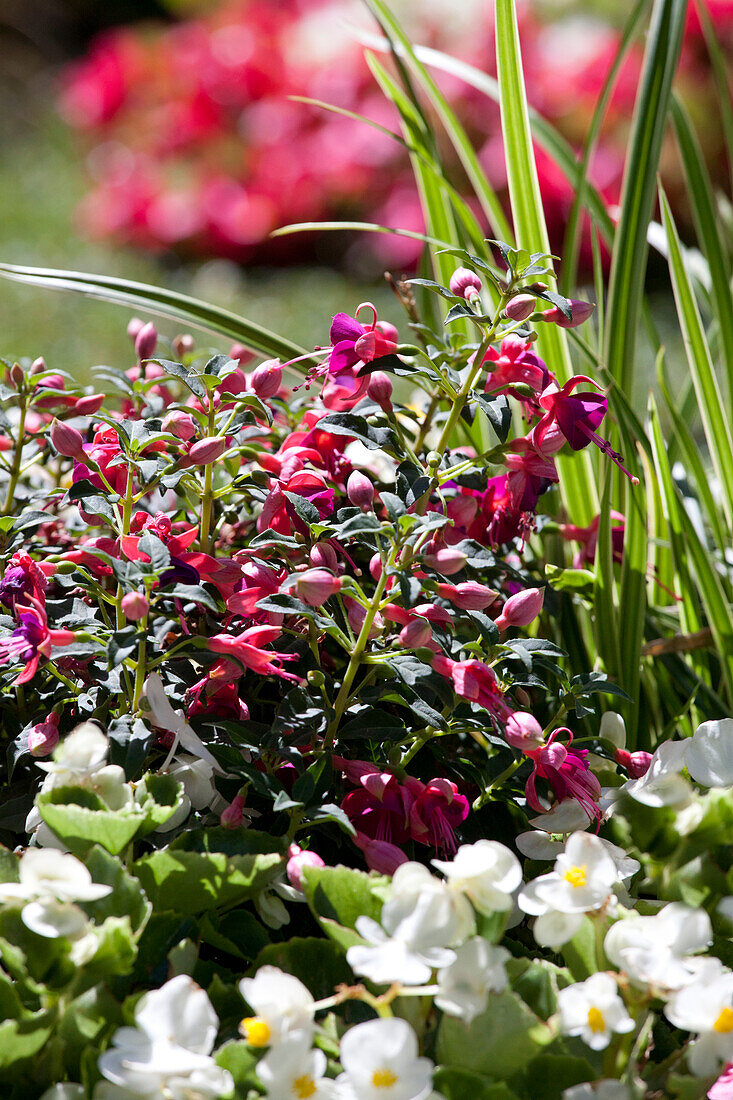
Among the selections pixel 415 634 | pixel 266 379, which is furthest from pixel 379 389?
pixel 415 634

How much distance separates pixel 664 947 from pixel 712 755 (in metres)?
0.14

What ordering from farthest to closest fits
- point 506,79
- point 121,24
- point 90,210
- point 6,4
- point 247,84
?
point 121,24 < point 6,4 < point 247,84 < point 90,210 < point 506,79

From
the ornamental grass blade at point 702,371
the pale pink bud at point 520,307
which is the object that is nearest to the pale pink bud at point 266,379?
the pale pink bud at point 520,307

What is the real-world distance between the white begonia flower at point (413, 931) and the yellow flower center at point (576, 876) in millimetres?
74

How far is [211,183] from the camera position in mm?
3627

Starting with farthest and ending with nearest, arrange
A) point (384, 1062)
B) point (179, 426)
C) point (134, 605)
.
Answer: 1. point (179, 426)
2. point (134, 605)
3. point (384, 1062)

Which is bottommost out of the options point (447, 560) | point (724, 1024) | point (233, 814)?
point (724, 1024)

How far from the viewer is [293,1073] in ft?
1.50

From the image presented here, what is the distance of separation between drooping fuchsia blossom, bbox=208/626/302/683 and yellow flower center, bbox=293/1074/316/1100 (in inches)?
8.6

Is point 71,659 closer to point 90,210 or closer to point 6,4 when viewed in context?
point 90,210

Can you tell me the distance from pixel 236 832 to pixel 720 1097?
12.5 inches

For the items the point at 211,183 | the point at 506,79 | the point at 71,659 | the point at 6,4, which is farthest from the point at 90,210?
the point at 71,659

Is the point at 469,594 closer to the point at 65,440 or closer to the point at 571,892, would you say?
the point at 571,892

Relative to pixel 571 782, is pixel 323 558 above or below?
above
